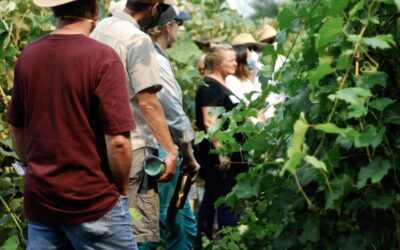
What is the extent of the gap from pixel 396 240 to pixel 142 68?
1.68 meters

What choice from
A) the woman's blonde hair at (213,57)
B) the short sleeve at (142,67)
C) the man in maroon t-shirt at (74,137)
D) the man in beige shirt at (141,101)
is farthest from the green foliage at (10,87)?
the woman's blonde hair at (213,57)

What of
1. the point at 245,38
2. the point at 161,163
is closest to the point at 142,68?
the point at 161,163

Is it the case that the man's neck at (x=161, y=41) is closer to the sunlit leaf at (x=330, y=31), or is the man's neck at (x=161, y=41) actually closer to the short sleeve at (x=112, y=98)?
the short sleeve at (x=112, y=98)

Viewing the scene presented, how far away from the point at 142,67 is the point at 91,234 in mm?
1238

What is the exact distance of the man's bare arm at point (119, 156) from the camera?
387 centimetres

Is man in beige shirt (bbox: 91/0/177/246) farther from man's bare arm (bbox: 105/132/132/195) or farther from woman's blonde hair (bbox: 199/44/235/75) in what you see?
woman's blonde hair (bbox: 199/44/235/75)

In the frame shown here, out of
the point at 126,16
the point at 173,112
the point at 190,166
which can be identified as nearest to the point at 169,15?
the point at 173,112

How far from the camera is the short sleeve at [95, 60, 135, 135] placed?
3.82 m

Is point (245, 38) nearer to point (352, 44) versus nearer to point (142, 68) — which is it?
point (142, 68)

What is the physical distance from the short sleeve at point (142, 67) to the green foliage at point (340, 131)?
887 mm

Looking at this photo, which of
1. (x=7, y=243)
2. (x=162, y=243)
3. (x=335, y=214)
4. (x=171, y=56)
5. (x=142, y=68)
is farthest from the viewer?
(x=171, y=56)

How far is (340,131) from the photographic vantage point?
3143 mm

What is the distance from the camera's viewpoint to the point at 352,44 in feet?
11.7

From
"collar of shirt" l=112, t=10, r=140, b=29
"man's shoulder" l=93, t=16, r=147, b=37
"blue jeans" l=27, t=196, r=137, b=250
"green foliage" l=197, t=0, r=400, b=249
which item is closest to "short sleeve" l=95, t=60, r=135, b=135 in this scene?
"blue jeans" l=27, t=196, r=137, b=250
